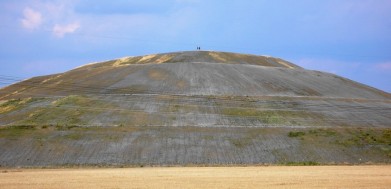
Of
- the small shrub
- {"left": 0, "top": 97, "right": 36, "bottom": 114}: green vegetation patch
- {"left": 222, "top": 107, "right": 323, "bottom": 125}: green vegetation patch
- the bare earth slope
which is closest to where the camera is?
the bare earth slope

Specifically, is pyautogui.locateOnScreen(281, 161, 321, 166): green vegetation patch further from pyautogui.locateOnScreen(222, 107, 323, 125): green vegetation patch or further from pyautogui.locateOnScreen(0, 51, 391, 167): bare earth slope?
pyautogui.locateOnScreen(222, 107, 323, 125): green vegetation patch

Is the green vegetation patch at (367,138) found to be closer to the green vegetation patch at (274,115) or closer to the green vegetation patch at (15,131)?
the green vegetation patch at (274,115)

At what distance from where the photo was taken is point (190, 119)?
7200cm

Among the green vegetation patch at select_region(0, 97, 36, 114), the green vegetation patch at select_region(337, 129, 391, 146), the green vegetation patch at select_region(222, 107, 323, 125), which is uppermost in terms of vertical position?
the green vegetation patch at select_region(0, 97, 36, 114)

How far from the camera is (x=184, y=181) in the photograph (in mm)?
35125

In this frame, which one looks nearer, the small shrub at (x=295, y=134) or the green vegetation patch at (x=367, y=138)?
the green vegetation patch at (x=367, y=138)

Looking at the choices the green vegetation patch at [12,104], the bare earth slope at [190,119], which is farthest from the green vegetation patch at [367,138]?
the green vegetation patch at [12,104]

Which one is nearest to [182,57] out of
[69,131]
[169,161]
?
[69,131]

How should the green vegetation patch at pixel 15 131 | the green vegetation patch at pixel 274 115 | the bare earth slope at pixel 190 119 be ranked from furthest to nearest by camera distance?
the green vegetation patch at pixel 274 115 → the green vegetation patch at pixel 15 131 → the bare earth slope at pixel 190 119

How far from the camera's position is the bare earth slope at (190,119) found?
58500 millimetres

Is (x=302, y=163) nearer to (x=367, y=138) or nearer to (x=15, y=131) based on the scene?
(x=367, y=138)

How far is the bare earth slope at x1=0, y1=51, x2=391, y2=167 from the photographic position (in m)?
58.5

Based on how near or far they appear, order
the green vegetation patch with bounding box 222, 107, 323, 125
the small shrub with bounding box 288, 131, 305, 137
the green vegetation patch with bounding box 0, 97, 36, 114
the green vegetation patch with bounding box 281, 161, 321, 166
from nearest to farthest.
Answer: the green vegetation patch with bounding box 281, 161, 321, 166 < the small shrub with bounding box 288, 131, 305, 137 < the green vegetation patch with bounding box 222, 107, 323, 125 < the green vegetation patch with bounding box 0, 97, 36, 114

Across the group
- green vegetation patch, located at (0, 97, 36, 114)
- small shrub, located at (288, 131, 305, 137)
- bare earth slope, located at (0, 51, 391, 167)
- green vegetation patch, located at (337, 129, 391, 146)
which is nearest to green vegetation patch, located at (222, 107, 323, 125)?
bare earth slope, located at (0, 51, 391, 167)
